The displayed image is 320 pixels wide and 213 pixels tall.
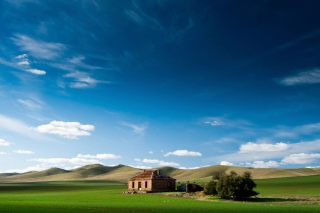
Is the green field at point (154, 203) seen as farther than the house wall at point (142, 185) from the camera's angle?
No

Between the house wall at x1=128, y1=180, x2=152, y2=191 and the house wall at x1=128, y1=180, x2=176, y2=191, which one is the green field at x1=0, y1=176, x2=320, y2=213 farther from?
the house wall at x1=128, y1=180, x2=152, y2=191

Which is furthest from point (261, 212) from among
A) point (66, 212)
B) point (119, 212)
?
point (66, 212)

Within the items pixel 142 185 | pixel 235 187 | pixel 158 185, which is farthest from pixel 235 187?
pixel 142 185

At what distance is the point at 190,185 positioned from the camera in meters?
81.3

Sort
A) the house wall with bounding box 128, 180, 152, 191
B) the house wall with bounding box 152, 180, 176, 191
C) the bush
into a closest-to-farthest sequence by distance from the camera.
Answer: the bush → the house wall with bounding box 152, 180, 176, 191 → the house wall with bounding box 128, 180, 152, 191

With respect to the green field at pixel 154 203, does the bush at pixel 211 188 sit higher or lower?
higher

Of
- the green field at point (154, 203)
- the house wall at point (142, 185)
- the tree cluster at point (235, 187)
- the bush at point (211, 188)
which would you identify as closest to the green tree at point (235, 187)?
the tree cluster at point (235, 187)

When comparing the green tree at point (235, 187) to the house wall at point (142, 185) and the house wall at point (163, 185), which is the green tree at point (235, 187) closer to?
the house wall at point (163, 185)

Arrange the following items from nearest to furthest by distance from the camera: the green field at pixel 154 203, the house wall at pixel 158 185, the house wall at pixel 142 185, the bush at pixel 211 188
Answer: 1. the green field at pixel 154 203
2. the bush at pixel 211 188
3. the house wall at pixel 158 185
4. the house wall at pixel 142 185

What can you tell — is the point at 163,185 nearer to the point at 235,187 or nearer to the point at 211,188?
the point at 211,188

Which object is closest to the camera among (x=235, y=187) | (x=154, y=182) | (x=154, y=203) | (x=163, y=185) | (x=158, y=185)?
(x=154, y=203)

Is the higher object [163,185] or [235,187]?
[163,185]

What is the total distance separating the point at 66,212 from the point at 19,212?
4.48 metres

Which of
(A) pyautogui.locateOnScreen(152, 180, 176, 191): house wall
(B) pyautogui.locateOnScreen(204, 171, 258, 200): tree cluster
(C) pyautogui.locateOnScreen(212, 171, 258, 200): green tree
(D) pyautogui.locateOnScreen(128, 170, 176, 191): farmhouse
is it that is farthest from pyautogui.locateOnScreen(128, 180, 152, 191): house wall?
(C) pyautogui.locateOnScreen(212, 171, 258, 200): green tree
